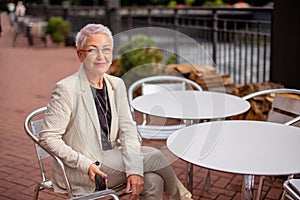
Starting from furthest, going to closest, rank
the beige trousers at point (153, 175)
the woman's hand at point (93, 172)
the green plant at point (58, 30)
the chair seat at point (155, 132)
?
1. the green plant at point (58, 30)
2. the chair seat at point (155, 132)
3. the beige trousers at point (153, 175)
4. the woman's hand at point (93, 172)

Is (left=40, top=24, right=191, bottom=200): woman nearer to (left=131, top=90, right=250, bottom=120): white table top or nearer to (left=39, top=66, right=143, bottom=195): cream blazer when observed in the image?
(left=39, top=66, right=143, bottom=195): cream blazer

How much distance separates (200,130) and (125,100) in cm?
40

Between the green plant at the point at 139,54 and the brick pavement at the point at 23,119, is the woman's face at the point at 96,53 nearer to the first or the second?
the brick pavement at the point at 23,119

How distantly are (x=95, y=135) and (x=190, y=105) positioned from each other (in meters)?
0.80

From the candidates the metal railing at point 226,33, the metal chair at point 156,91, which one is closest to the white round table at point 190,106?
the metal chair at point 156,91

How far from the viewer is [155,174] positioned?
75.2 inches

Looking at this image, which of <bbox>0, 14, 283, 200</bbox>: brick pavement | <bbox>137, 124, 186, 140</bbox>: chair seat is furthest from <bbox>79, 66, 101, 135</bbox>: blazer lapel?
<bbox>0, 14, 283, 200</bbox>: brick pavement

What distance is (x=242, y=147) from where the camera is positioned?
5.70 feet

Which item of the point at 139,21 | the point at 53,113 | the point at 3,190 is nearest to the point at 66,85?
the point at 53,113

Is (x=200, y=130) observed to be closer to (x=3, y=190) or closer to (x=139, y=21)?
(x=3, y=190)

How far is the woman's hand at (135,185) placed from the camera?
6.03ft

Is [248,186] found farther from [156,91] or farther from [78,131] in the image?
[156,91]

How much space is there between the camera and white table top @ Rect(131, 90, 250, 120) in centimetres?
230

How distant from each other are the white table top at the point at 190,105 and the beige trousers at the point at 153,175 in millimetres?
379
